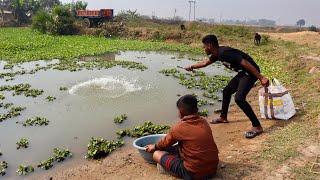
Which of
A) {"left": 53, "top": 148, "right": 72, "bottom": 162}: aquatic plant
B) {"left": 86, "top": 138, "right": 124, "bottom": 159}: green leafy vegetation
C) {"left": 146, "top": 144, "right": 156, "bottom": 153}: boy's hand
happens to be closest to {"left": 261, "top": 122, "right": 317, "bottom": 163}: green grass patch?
{"left": 146, "top": 144, "right": 156, "bottom": 153}: boy's hand

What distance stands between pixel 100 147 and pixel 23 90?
6.18 m

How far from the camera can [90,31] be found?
35688 mm

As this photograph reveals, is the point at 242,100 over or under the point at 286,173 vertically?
over

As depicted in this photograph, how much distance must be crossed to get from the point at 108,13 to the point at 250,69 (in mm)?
33275

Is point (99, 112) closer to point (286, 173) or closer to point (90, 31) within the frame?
point (286, 173)

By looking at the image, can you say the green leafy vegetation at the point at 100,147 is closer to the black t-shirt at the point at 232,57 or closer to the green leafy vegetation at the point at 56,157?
the green leafy vegetation at the point at 56,157

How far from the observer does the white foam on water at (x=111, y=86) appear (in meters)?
12.6

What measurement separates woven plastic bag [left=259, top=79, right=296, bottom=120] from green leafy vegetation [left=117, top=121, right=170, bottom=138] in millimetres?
2336

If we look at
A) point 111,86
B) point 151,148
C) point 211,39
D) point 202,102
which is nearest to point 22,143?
point 151,148

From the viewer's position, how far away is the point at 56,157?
7.30m

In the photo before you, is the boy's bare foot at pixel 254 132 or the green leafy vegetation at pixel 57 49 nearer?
the boy's bare foot at pixel 254 132

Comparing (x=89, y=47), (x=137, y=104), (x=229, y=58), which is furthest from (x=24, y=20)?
(x=229, y=58)

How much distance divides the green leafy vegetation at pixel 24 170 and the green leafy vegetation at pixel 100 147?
42.3 inches

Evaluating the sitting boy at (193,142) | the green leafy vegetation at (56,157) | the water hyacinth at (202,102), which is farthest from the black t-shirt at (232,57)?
the water hyacinth at (202,102)
